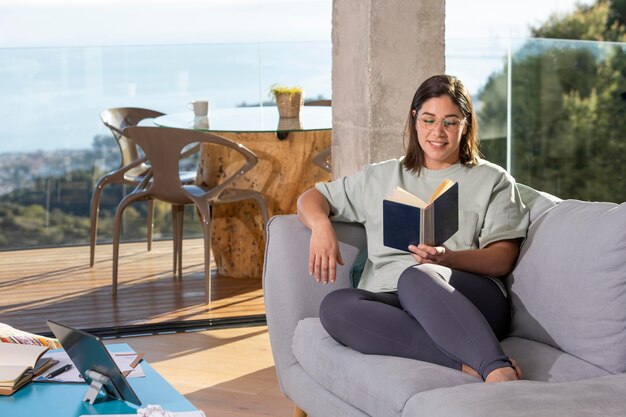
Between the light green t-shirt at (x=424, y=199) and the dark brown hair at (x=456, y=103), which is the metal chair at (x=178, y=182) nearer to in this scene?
the light green t-shirt at (x=424, y=199)

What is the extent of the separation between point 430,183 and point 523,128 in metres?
3.72

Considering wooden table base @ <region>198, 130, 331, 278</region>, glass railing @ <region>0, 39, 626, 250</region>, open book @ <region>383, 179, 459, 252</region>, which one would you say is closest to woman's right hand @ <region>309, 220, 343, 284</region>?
open book @ <region>383, 179, 459, 252</region>

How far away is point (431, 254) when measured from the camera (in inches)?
106

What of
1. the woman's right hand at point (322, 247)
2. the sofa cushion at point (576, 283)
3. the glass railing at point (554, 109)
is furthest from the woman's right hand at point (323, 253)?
the glass railing at point (554, 109)

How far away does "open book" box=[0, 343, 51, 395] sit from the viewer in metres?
2.37

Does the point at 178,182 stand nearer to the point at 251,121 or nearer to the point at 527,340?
the point at 251,121

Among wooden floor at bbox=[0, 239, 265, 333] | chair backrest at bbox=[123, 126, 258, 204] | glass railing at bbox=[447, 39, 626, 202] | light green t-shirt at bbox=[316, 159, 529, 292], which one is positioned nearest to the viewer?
light green t-shirt at bbox=[316, 159, 529, 292]

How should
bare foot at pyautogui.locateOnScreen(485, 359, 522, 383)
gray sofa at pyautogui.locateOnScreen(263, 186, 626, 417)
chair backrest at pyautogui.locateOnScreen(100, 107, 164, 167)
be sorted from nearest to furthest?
gray sofa at pyautogui.locateOnScreen(263, 186, 626, 417) < bare foot at pyautogui.locateOnScreen(485, 359, 522, 383) < chair backrest at pyautogui.locateOnScreen(100, 107, 164, 167)

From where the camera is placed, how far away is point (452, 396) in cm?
220

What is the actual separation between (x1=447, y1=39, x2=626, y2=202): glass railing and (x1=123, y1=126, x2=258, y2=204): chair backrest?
78.6 inches

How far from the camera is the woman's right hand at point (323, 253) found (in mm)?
2895

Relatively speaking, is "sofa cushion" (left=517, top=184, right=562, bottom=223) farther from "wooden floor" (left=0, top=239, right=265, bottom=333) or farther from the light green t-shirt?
"wooden floor" (left=0, top=239, right=265, bottom=333)

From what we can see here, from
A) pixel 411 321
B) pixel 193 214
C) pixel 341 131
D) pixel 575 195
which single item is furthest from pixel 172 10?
pixel 411 321

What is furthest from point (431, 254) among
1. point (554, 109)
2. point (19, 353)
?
point (554, 109)
